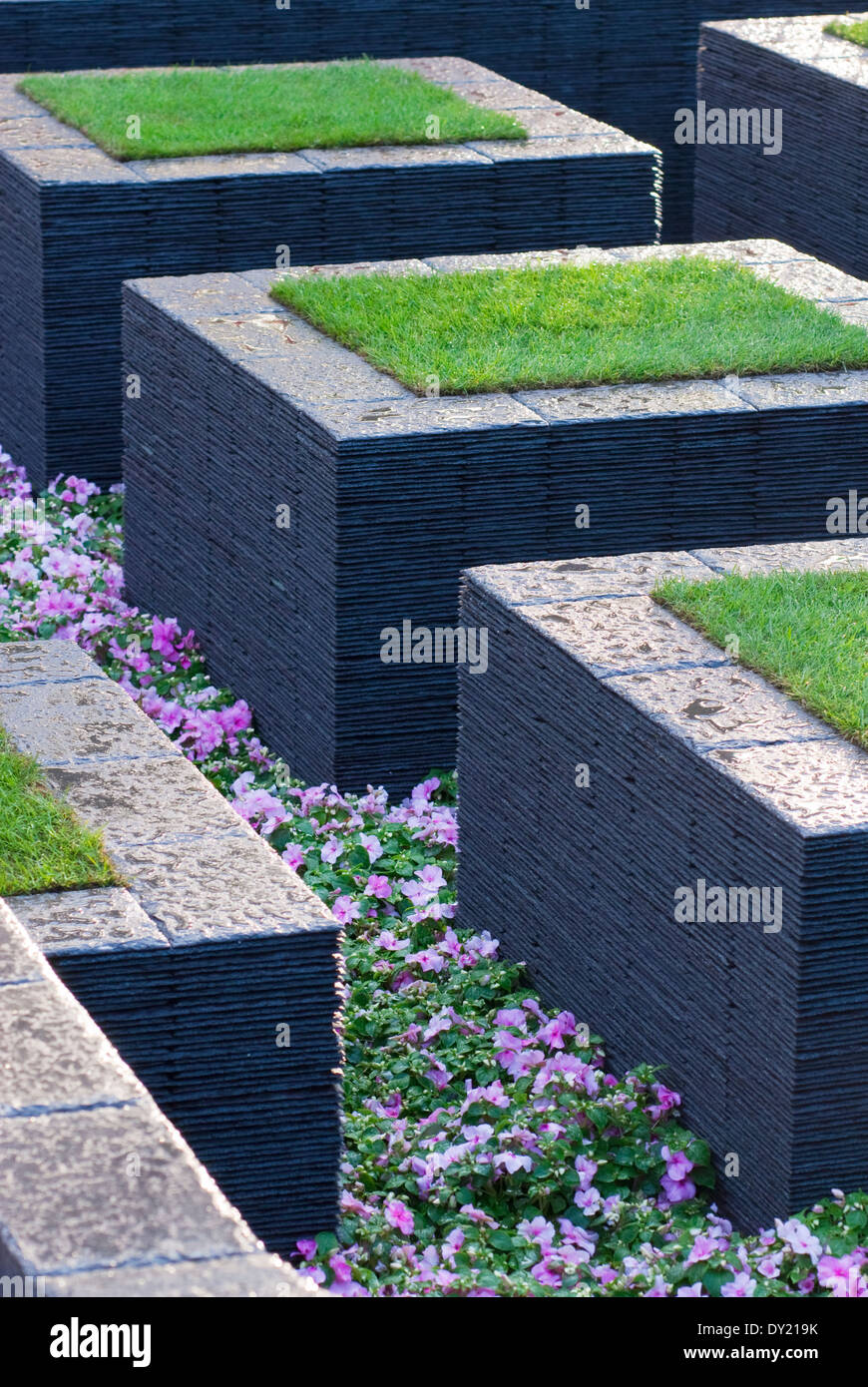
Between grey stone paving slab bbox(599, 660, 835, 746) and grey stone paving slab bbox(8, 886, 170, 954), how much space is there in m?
1.41

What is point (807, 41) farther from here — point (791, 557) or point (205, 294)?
point (791, 557)

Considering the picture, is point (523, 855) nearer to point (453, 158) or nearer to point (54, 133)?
point (453, 158)

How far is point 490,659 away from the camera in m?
6.62

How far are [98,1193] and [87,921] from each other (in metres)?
1.61

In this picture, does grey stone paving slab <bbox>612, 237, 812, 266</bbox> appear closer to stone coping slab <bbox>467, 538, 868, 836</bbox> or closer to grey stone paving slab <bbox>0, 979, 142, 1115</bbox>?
stone coping slab <bbox>467, 538, 868, 836</bbox>

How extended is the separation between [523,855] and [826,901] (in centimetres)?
161

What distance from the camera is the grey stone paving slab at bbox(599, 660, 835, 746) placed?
5.56m

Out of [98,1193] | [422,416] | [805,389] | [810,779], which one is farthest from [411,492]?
[98,1193]

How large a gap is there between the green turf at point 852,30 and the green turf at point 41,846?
9.02 meters

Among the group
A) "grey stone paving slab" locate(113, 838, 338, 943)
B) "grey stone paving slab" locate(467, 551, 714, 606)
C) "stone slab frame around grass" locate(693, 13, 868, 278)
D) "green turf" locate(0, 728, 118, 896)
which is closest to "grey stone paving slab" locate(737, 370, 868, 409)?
"grey stone paving slab" locate(467, 551, 714, 606)

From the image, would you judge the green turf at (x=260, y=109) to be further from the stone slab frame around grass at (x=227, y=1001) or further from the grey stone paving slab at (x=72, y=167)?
the stone slab frame around grass at (x=227, y=1001)

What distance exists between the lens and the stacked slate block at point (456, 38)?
1384 cm

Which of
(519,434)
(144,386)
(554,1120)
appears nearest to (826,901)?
(554,1120)

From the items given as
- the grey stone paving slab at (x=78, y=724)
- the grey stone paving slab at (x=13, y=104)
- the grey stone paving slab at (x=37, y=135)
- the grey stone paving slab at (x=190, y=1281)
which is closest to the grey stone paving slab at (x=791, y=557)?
the grey stone paving slab at (x=78, y=724)
